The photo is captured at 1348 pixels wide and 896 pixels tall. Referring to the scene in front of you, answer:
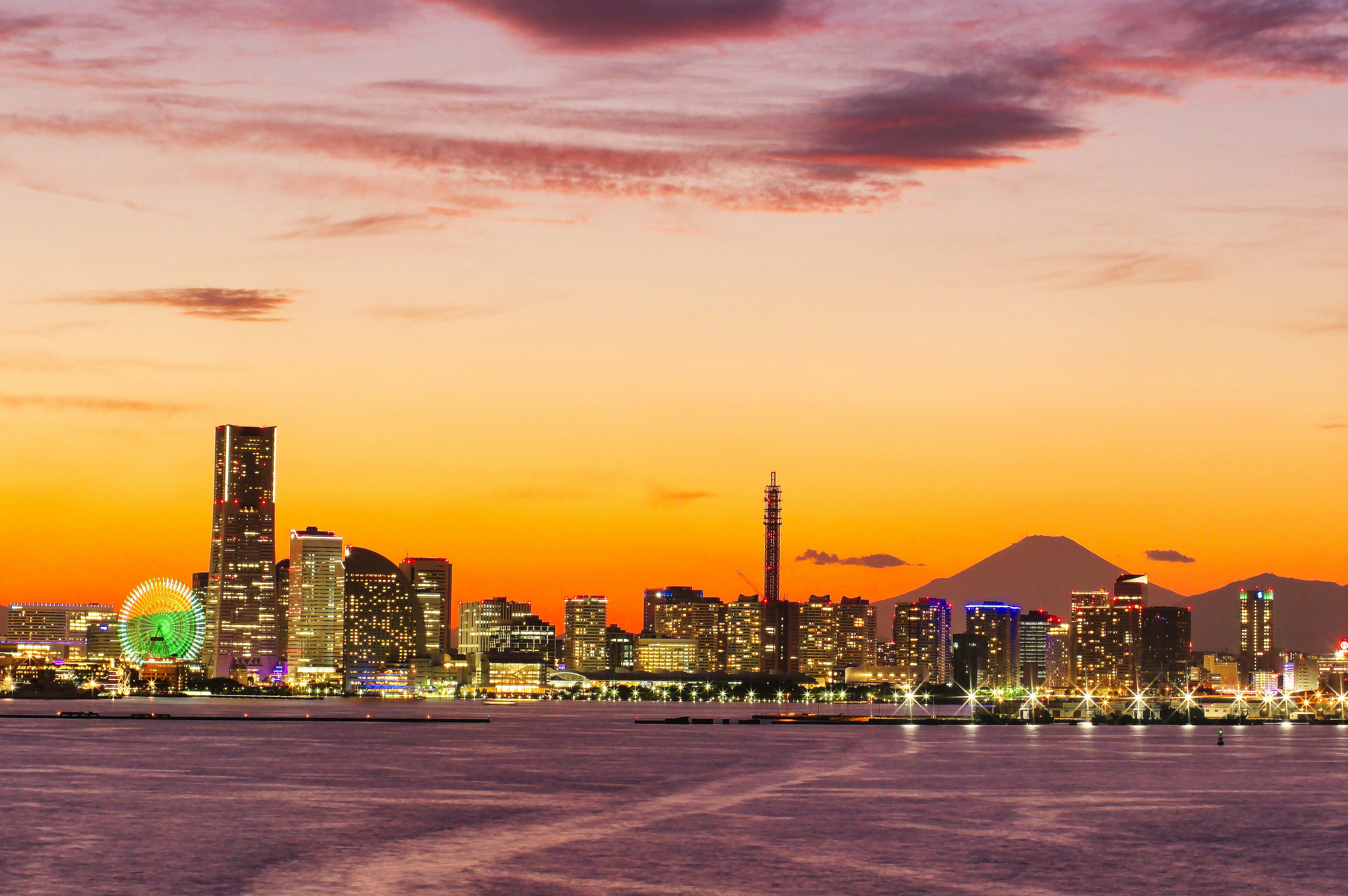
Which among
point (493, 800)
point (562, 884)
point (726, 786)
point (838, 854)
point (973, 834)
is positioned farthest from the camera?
point (726, 786)

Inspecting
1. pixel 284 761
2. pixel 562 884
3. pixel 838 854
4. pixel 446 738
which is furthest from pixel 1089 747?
pixel 562 884

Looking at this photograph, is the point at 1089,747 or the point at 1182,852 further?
the point at 1089,747

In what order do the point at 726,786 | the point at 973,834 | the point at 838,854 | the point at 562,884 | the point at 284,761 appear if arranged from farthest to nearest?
1. the point at 284,761
2. the point at 726,786
3. the point at 973,834
4. the point at 838,854
5. the point at 562,884

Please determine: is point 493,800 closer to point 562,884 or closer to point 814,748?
point 562,884

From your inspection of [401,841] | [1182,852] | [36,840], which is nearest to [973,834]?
[1182,852]

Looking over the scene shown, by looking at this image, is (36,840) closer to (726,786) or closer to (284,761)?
(726,786)

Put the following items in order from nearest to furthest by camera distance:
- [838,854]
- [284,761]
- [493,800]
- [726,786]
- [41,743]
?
[838,854] < [493,800] < [726,786] < [284,761] < [41,743]
